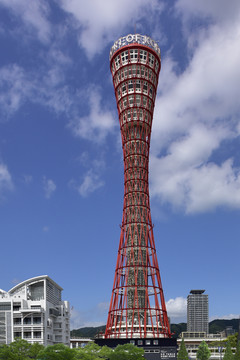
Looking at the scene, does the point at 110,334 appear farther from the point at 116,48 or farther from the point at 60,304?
the point at 116,48

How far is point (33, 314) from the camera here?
97.6m

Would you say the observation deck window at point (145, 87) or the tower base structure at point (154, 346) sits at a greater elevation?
the observation deck window at point (145, 87)

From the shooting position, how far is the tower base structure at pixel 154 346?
87938 millimetres

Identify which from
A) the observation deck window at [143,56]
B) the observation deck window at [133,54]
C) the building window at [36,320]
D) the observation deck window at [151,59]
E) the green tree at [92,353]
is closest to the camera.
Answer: the green tree at [92,353]

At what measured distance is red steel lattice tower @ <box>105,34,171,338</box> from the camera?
93.2 metres

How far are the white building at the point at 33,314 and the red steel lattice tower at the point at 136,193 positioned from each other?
1614cm

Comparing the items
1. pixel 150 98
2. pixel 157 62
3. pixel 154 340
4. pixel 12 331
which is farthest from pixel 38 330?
pixel 157 62

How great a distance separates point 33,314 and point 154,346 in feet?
92.3

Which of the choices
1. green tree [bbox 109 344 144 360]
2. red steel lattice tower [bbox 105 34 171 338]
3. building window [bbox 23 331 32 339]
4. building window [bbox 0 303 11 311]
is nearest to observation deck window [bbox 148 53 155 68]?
red steel lattice tower [bbox 105 34 171 338]

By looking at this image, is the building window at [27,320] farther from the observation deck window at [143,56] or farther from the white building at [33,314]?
the observation deck window at [143,56]

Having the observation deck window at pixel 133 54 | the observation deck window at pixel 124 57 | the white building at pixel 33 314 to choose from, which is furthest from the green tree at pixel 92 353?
the observation deck window at pixel 133 54

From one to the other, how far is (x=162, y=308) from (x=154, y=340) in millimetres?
7836

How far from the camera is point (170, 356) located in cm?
8869

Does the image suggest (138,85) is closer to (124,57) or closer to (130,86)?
(130,86)
